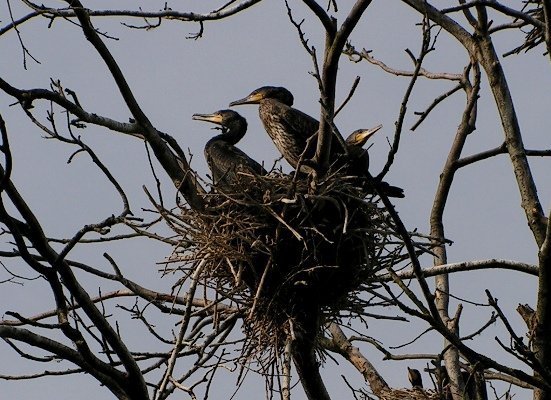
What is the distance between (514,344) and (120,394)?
193 cm

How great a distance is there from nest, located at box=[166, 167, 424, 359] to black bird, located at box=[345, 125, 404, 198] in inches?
6.0

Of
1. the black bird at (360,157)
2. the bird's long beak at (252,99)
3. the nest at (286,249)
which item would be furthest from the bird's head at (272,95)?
the nest at (286,249)

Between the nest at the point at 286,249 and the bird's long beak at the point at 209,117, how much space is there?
2032 millimetres

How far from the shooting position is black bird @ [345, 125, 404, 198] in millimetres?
7251

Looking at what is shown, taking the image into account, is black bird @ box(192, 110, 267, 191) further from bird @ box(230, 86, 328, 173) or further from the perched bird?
Result: the perched bird

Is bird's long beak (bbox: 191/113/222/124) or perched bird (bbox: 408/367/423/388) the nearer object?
perched bird (bbox: 408/367/423/388)

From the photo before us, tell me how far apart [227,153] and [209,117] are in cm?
122

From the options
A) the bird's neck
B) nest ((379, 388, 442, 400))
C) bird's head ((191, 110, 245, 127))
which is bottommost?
nest ((379, 388, 442, 400))

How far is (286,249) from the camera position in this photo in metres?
7.03

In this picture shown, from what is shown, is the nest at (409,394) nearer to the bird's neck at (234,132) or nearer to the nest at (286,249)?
the nest at (286,249)

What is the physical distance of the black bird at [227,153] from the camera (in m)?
7.27

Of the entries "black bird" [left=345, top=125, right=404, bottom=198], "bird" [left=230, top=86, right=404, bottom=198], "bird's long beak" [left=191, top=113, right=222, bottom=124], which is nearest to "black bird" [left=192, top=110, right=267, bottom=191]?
"bird's long beak" [left=191, top=113, right=222, bottom=124]

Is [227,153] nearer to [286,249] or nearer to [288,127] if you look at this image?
[288,127]

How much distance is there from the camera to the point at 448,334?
5641mm
